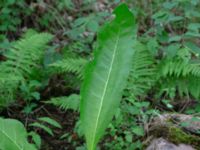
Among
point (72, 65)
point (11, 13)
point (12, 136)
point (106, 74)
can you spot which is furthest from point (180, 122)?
point (11, 13)

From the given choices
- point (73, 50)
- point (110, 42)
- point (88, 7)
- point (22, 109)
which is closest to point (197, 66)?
point (73, 50)

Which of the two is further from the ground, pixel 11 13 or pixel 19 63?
A: pixel 11 13

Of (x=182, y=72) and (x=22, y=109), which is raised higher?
(x=182, y=72)

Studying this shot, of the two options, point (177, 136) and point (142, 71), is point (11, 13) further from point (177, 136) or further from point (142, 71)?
point (177, 136)

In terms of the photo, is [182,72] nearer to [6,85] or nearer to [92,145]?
[6,85]

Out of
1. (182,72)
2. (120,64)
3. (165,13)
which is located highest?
(165,13)

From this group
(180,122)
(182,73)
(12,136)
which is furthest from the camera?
(182,73)

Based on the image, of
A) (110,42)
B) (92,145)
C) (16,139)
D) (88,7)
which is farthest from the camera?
(88,7)

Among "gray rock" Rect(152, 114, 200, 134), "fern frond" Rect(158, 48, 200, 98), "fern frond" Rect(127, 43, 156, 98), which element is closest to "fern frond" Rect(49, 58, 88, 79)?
"fern frond" Rect(127, 43, 156, 98)
